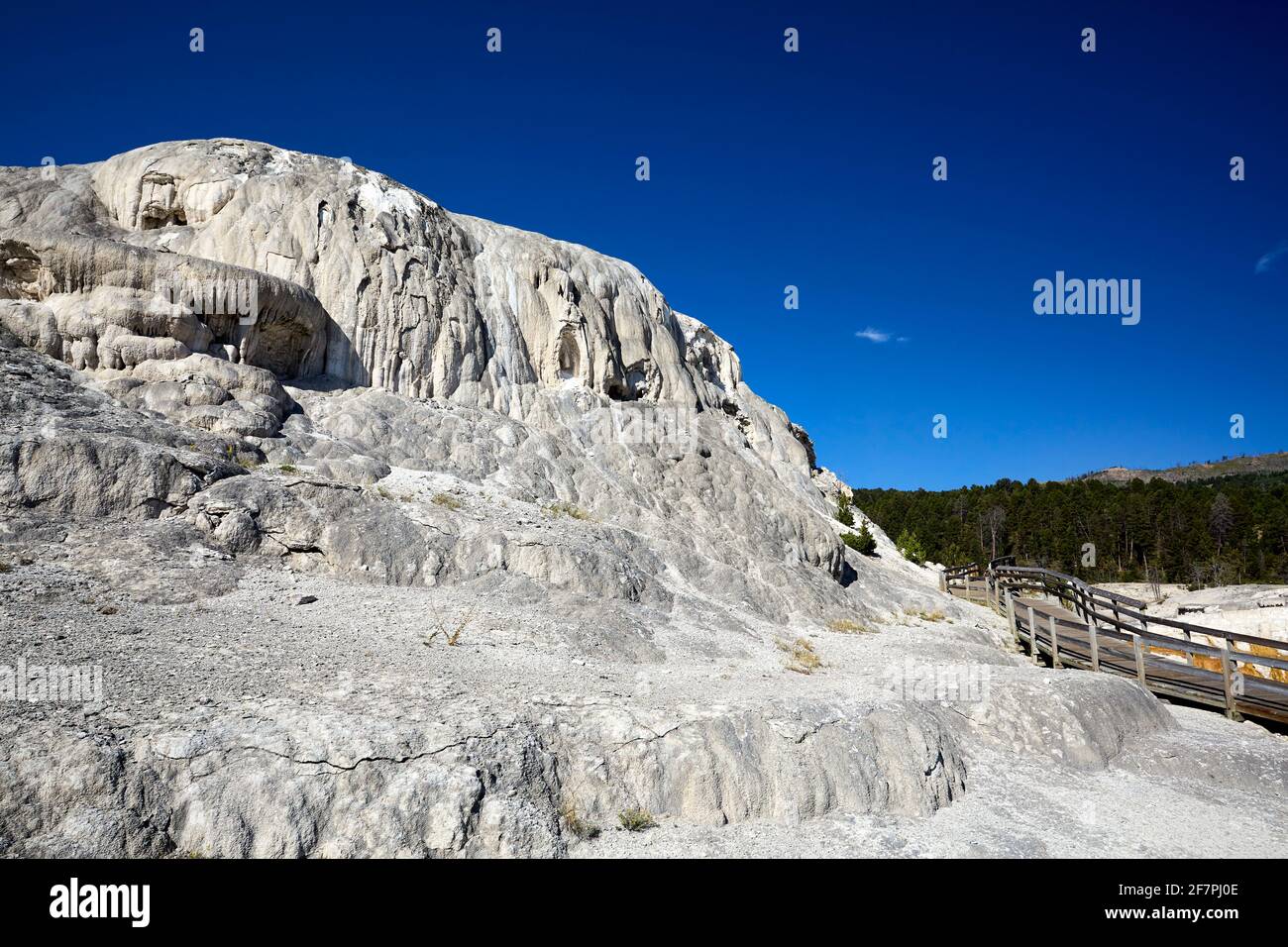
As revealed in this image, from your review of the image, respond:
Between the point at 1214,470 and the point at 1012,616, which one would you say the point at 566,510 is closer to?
the point at 1012,616

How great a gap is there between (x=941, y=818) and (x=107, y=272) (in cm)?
2208

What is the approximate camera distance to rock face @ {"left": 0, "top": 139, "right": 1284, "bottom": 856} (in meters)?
6.79

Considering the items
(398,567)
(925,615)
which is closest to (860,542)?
(925,615)

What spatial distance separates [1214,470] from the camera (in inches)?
6068

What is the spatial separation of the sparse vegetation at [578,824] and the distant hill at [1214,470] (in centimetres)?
16421

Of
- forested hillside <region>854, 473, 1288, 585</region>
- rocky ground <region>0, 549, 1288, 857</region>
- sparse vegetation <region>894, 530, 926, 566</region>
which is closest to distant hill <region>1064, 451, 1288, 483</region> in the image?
forested hillside <region>854, 473, 1288, 585</region>

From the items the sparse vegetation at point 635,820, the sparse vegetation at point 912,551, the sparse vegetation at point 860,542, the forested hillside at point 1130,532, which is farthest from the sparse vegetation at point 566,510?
the forested hillside at point 1130,532

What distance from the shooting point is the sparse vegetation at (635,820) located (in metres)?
7.41

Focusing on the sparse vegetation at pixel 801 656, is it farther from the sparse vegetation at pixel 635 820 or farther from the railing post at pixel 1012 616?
the railing post at pixel 1012 616

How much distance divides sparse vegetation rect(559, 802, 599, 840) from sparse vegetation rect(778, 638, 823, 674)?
6758 millimetres

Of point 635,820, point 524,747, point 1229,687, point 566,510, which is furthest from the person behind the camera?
point 566,510

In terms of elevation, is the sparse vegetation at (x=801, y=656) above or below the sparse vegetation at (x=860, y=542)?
below

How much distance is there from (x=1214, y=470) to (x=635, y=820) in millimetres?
197665

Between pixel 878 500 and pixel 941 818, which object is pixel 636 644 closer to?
pixel 941 818
